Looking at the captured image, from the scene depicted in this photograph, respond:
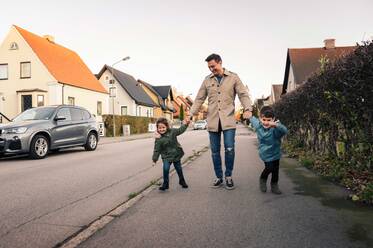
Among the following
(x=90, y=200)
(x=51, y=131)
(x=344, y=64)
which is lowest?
(x=90, y=200)

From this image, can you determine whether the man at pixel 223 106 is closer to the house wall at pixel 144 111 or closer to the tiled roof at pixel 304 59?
the tiled roof at pixel 304 59

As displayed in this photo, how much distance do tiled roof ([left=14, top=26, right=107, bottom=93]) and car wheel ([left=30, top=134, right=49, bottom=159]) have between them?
20556 mm

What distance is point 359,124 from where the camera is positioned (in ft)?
19.2

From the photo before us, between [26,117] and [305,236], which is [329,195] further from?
[26,117]

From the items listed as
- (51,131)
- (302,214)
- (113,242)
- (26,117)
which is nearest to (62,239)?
(113,242)

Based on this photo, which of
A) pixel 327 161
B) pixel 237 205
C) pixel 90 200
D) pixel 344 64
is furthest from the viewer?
pixel 327 161

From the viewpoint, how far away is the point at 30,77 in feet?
103

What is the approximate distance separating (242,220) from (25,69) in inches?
1256

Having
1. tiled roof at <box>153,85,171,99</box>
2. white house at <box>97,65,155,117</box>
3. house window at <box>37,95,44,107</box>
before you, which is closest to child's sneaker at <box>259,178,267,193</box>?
house window at <box>37,95,44,107</box>

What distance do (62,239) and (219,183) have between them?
3.20 meters

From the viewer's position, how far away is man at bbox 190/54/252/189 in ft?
19.4

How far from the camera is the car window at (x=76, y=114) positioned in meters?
13.5

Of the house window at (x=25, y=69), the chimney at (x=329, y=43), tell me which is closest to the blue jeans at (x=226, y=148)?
the house window at (x=25, y=69)

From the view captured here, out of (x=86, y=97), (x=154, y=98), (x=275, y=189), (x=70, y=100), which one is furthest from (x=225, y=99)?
(x=154, y=98)
